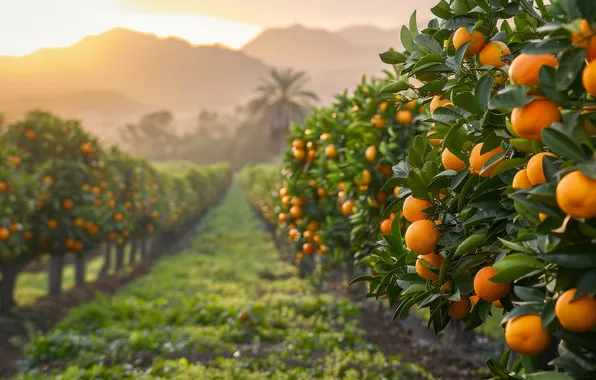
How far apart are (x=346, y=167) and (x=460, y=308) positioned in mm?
3059

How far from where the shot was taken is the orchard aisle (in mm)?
5625

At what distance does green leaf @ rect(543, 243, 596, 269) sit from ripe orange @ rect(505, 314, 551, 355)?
24cm

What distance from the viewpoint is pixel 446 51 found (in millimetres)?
1969

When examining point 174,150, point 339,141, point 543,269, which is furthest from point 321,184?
point 174,150

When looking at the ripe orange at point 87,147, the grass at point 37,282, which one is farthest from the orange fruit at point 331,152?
the grass at point 37,282

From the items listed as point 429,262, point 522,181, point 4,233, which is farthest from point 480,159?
point 4,233

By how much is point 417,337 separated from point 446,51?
577 cm

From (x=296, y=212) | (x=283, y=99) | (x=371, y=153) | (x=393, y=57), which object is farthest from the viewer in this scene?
(x=283, y=99)

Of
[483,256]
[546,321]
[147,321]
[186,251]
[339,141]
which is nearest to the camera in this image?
[546,321]

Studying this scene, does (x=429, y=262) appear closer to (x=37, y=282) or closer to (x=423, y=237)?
(x=423, y=237)

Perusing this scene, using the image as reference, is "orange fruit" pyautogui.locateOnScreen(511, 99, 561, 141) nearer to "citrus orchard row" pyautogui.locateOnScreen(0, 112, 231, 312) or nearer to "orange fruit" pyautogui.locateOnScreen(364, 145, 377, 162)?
"orange fruit" pyautogui.locateOnScreen(364, 145, 377, 162)

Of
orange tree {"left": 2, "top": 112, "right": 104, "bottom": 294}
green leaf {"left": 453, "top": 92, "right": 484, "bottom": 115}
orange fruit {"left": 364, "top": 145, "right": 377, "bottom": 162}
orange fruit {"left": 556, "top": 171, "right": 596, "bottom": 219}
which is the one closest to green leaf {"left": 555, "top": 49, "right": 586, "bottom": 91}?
orange fruit {"left": 556, "top": 171, "right": 596, "bottom": 219}

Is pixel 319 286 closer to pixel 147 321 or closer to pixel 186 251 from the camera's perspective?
pixel 147 321

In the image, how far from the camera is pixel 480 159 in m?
1.71
